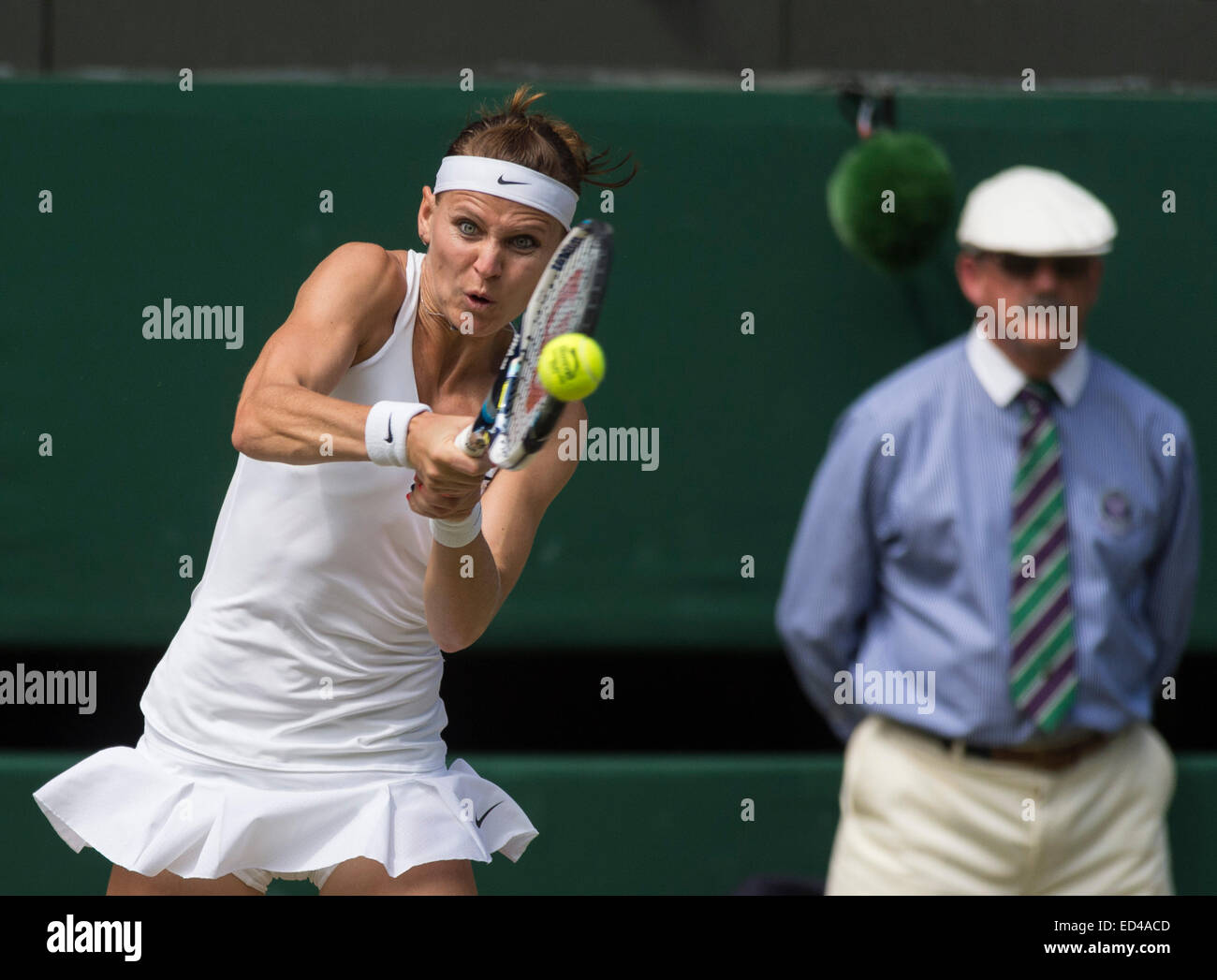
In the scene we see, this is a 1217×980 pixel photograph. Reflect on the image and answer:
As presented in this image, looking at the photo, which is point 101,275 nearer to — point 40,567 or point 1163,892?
point 40,567

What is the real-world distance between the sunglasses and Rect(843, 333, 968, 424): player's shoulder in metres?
0.17

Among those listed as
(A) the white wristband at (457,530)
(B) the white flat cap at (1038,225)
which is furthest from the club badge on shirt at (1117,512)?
(A) the white wristband at (457,530)

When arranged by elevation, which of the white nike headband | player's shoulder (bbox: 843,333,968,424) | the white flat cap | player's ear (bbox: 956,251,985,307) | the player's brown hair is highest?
the player's brown hair

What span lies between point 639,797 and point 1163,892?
1490 mm

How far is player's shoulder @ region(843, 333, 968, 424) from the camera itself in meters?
2.35

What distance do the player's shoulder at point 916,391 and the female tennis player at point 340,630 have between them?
0.50m

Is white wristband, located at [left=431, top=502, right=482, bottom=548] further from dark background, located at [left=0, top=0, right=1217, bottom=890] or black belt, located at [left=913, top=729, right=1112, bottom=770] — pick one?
dark background, located at [left=0, top=0, right=1217, bottom=890]

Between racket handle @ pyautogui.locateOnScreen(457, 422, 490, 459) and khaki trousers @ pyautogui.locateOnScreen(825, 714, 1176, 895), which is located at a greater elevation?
racket handle @ pyautogui.locateOnScreen(457, 422, 490, 459)

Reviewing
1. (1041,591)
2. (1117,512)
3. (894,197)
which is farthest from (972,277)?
(894,197)

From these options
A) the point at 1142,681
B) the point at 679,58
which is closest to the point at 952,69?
the point at 679,58

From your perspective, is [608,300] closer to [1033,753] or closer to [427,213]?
[427,213]

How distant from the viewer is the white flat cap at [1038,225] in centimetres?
243

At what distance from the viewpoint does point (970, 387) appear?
2.40m

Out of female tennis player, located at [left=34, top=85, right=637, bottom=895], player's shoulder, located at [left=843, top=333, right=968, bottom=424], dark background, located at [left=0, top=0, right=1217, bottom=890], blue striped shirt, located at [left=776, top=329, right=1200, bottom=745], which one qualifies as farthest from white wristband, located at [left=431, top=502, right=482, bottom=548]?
dark background, located at [left=0, top=0, right=1217, bottom=890]
